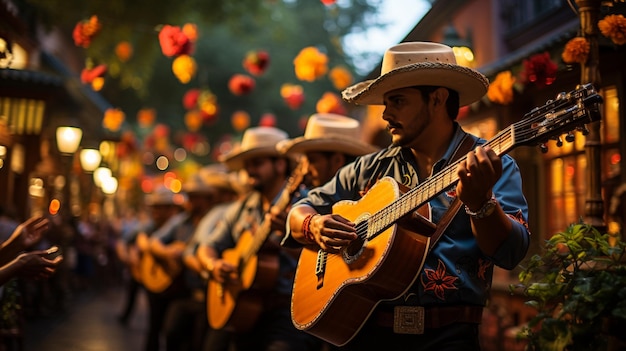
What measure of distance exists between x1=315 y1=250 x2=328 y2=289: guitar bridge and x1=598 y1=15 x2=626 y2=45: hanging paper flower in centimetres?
198

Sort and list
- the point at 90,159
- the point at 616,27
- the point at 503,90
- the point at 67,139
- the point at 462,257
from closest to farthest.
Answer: the point at 462,257, the point at 616,27, the point at 503,90, the point at 67,139, the point at 90,159

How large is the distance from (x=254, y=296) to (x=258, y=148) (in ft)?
5.35

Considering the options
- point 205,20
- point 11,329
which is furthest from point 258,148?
point 205,20

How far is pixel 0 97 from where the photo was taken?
9773 millimetres

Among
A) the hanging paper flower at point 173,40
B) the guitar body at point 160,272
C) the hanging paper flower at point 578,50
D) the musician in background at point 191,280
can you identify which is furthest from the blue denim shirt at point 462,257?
the hanging paper flower at point 173,40

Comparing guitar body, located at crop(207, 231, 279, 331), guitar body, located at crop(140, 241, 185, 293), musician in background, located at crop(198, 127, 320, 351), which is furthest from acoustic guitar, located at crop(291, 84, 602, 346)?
guitar body, located at crop(140, 241, 185, 293)

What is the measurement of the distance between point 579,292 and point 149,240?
8760 mm

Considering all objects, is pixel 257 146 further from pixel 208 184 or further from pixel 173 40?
pixel 173 40

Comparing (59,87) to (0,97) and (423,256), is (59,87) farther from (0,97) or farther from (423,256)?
(423,256)

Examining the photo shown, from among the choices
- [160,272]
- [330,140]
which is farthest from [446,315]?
[160,272]

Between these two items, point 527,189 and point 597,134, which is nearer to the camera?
point 597,134

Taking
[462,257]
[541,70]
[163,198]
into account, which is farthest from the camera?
[163,198]

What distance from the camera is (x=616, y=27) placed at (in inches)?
188

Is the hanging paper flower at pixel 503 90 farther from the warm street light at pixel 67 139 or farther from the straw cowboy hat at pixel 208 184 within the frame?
the warm street light at pixel 67 139
